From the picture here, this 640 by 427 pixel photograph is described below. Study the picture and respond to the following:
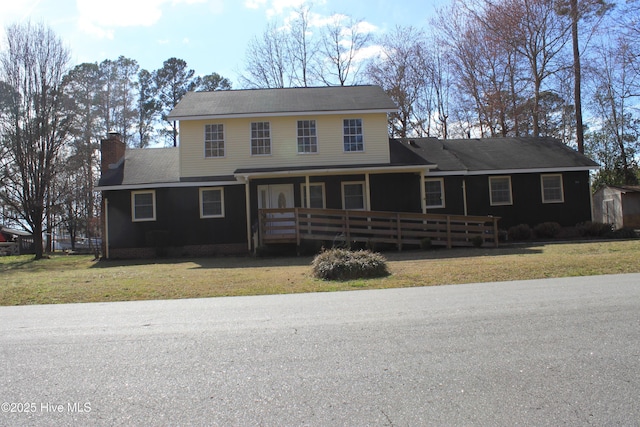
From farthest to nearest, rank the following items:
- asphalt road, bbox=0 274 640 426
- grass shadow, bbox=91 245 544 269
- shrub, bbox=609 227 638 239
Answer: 1. shrub, bbox=609 227 638 239
2. grass shadow, bbox=91 245 544 269
3. asphalt road, bbox=0 274 640 426

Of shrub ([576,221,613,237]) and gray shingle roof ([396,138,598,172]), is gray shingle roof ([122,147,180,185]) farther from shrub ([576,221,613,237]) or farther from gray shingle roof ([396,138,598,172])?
shrub ([576,221,613,237])

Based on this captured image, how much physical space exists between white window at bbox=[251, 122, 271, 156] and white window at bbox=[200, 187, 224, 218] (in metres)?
2.45

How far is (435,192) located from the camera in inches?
856

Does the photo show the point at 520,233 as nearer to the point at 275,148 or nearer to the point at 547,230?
the point at 547,230

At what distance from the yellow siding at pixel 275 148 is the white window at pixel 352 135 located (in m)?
0.21

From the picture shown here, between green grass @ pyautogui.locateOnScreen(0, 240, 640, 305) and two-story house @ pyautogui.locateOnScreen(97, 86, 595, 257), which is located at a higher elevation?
two-story house @ pyautogui.locateOnScreen(97, 86, 595, 257)

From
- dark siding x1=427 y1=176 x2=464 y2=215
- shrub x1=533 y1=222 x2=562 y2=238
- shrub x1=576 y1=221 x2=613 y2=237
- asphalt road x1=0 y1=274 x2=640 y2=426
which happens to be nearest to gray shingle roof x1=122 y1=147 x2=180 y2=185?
dark siding x1=427 y1=176 x2=464 y2=215

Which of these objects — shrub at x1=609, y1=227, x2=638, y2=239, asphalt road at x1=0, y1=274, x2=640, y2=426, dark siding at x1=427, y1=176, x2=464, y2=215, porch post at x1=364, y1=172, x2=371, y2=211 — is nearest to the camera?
asphalt road at x1=0, y1=274, x2=640, y2=426

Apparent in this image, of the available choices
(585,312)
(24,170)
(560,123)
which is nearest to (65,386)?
(585,312)

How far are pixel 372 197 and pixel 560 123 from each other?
25251 millimetres

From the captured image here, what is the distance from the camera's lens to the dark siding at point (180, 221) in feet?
66.7

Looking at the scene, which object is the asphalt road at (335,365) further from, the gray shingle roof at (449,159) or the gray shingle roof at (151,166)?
the gray shingle roof at (151,166)

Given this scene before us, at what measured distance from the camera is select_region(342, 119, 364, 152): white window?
20.8 m

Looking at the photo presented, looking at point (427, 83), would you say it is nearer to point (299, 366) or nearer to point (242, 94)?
point (242, 94)
